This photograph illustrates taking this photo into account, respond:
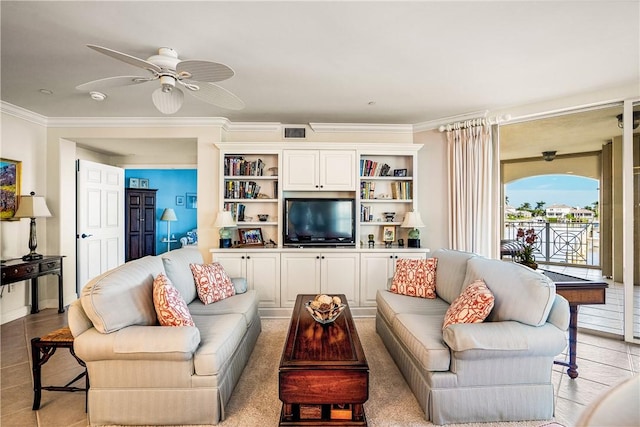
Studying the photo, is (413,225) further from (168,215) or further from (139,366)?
(168,215)

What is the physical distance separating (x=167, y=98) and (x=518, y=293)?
297cm

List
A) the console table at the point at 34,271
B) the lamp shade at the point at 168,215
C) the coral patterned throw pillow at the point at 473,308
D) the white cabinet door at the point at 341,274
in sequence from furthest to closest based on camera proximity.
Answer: the lamp shade at the point at 168,215, the white cabinet door at the point at 341,274, the console table at the point at 34,271, the coral patterned throw pillow at the point at 473,308

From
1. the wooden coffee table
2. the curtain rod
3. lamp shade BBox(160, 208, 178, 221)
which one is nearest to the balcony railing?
the curtain rod

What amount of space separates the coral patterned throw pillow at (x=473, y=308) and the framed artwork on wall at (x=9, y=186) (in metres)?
4.98

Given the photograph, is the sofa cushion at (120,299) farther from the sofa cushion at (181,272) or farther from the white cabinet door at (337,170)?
the white cabinet door at (337,170)

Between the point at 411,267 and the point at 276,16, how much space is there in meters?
2.54

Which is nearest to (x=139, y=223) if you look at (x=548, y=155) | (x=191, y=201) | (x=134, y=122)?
(x=191, y=201)

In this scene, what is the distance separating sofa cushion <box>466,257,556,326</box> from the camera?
6.40 feet

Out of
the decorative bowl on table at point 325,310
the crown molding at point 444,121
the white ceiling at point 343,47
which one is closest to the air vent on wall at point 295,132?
the white ceiling at point 343,47

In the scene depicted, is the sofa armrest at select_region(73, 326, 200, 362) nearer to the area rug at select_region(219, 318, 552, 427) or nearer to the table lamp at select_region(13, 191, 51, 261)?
the area rug at select_region(219, 318, 552, 427)

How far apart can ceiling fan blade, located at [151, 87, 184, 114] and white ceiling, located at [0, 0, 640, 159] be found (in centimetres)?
32

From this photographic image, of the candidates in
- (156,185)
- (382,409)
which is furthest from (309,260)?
(156,185)

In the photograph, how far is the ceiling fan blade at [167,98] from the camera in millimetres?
2418

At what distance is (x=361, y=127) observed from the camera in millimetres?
4391
